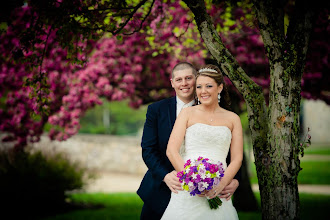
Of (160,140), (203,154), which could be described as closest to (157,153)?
(160,140)

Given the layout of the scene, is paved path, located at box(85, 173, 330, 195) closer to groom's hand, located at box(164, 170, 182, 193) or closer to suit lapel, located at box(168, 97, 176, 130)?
suit lapel, located at box(168, 97, 176, 130)

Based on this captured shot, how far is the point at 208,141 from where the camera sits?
3713 millimetres

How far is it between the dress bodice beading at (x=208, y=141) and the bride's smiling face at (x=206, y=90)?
0.85 ft

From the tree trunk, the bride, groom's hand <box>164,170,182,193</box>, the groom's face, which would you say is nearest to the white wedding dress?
the bride

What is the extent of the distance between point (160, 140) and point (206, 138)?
656mm

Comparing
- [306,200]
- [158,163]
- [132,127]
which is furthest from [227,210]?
[132,127]

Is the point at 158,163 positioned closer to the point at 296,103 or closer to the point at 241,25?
the point at 296,103

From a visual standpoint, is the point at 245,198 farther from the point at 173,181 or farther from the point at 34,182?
the point at 173,181

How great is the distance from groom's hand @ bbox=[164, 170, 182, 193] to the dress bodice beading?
0.25 meters

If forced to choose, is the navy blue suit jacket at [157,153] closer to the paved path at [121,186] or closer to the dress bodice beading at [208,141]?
the dress bodice beading at [208,141]

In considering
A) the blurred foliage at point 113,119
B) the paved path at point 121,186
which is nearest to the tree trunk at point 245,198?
the paved path at point 121,186

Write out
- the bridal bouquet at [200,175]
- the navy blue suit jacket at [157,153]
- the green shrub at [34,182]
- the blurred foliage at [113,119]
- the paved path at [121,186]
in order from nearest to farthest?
the bridal bouquet at [200,175]
the navy blue suit jacket at [157,153]
the green shrub at [34,182]
the paved path at [121,186]
the blurred foliage at [113,119]

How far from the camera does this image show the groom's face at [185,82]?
411 cm

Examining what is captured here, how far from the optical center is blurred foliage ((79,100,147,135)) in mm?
34125
